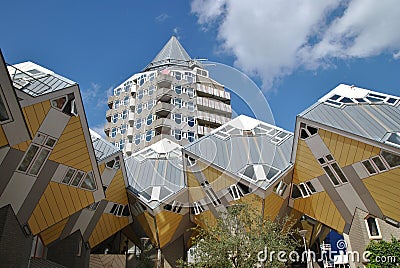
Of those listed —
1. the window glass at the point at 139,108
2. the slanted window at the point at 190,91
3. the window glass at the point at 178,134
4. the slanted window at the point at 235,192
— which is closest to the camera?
the slanted window at the point at 235,192

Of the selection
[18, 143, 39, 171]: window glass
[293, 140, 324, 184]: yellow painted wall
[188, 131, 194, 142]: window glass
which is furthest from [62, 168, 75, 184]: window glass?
[188, 131, 194, 142]: window glass

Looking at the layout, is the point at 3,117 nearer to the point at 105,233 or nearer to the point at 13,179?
the point at 13,179

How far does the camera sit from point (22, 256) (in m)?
16.0

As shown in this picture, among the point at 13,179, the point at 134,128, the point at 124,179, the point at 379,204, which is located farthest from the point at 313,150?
the point at 134,128

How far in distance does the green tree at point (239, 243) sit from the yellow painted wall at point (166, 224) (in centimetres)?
841

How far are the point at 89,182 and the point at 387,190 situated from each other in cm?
1633

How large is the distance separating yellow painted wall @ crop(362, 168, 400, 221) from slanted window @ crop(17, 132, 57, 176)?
16.8 metres

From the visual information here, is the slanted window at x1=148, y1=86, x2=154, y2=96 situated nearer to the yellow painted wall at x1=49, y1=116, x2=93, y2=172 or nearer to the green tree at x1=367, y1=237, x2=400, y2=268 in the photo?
the yellow painted wall at x1=49, y1=116, x2=93, y2=172

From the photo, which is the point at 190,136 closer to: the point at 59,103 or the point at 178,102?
the point at 178,102

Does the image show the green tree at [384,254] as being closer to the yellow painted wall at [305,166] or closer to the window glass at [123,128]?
the yellow painted wall at [305,166]

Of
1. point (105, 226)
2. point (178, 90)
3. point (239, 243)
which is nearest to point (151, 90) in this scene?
point (178, 90)

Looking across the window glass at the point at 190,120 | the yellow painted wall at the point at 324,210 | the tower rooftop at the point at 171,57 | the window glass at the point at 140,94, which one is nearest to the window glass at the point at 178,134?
the window glass at the point at 190,120

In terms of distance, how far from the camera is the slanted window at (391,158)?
17.3 meters

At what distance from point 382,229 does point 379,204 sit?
1.49m
